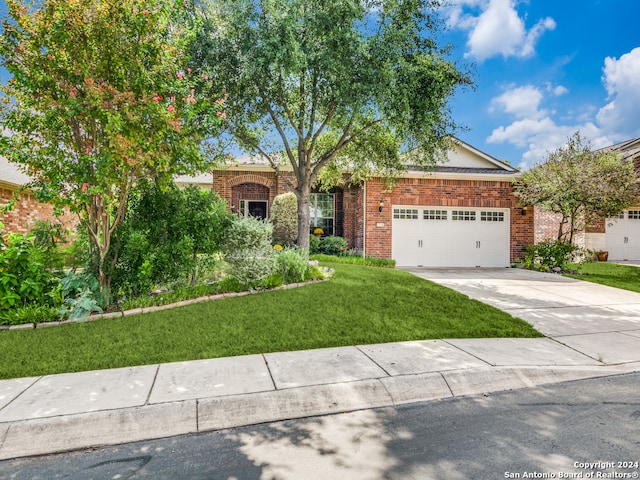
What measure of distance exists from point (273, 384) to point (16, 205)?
13.8 meters

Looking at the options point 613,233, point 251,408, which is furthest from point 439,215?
point 251,408

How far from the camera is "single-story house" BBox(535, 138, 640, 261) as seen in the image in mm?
19134

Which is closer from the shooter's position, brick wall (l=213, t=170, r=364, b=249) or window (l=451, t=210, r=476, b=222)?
window (l=451, t=210, r=476, b=222)

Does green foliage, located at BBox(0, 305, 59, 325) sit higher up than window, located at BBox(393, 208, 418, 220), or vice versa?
window, located at BBox(393, 208, 418, 220)

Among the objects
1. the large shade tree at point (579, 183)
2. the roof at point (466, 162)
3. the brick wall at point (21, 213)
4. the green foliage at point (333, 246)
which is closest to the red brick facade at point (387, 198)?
the roof at point (466, 162)

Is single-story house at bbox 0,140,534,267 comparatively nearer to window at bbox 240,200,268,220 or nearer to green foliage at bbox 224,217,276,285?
window at bbox 240,200,268,220

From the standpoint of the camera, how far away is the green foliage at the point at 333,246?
1500 centimetres

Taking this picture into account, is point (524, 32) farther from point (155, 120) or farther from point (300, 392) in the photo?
point (300, 392)

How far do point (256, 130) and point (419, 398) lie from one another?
29.2 feet

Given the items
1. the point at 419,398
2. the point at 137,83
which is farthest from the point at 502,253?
the point at 137,83

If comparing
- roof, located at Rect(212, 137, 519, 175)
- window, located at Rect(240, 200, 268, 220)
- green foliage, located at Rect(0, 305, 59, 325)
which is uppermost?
roof, located at Rect(212, 137, 519, 175)

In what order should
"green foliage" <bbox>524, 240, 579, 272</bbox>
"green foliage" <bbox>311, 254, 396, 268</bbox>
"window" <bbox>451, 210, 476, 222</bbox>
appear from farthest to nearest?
"window" <bbox>451, 210, 476, 222</bbox> < "green foliage" <bbox>524, 240, 579, 272</bbox> < "green foliage" <bbox>311, 254, 396, 268</bbox>

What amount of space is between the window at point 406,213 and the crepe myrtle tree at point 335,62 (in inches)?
186

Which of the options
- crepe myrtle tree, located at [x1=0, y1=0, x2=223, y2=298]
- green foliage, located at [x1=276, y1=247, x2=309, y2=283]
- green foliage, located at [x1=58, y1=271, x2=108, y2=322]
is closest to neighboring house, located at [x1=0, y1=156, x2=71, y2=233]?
crepe myrtle tree, located at [x1=0, y1=0, x2=223, y2=298]
